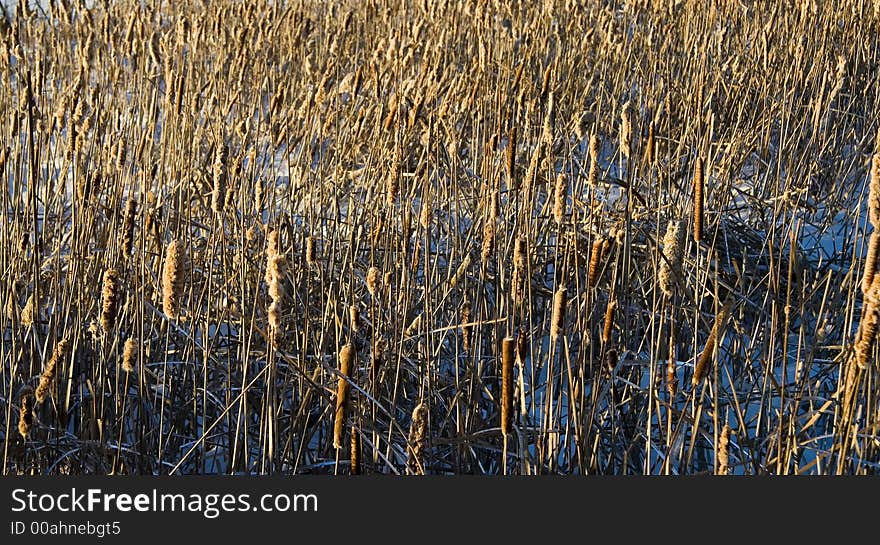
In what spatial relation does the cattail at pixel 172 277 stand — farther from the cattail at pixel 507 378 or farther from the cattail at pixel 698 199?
the cattail at pixel 698 199

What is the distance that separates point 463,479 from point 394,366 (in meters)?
0.60

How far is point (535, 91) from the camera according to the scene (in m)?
3.60

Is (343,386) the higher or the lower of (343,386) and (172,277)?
the lower

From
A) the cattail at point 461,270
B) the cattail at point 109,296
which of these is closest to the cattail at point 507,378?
the cattail at point 109,296

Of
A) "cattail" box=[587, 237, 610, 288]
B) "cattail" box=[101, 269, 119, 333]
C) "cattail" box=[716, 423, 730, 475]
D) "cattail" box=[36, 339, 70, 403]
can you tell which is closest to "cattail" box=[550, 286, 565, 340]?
"cattail" box=[587, 237, 610, 288]

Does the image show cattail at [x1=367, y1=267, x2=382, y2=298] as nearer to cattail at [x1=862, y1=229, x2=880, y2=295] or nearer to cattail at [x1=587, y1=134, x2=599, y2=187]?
cattail at [x1=587, y1=134, x2=599, y2=187]

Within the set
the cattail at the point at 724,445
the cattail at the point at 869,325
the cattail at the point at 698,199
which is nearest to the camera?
the cattail at the point at 869,325

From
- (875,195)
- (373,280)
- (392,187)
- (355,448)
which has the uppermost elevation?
(875,195)

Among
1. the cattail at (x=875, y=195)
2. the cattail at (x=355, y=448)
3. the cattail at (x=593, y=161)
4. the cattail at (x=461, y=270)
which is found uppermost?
the cattail at (x=875, y=195)

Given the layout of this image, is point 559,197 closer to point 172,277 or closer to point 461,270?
point 461,270

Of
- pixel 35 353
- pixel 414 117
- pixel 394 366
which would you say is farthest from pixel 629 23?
pixel 35 353

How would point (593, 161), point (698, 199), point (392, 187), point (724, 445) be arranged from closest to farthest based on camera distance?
point (724, 445)
point (698, 199)
point (593, 161)
point (392, 187)

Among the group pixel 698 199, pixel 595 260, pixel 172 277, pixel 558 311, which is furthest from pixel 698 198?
pixel 172 277

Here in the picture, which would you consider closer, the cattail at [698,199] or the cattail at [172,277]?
the cattail at [172,277]
